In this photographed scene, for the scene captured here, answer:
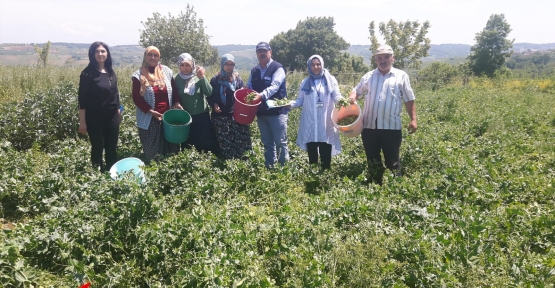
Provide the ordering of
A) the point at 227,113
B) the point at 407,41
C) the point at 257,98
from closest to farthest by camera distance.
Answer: the point at 257,98 < the point at 227,113 < the point at 407,41

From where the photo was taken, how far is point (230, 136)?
4.99 m

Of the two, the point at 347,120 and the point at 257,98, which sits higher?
the point at 257,98

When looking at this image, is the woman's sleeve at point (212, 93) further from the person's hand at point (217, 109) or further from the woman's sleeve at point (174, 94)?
the woman's sleeve at point (174, 94)

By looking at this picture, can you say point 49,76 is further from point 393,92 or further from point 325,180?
point 393,92

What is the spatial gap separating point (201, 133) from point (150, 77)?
3.29ft

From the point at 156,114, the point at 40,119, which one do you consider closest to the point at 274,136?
the point at 156,114

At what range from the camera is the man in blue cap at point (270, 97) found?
452 centimetres

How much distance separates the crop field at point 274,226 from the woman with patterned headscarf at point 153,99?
1.86 feet

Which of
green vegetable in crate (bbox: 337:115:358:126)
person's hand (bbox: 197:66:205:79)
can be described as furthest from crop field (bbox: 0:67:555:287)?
person's hand (bbox: 197:66:205:79)

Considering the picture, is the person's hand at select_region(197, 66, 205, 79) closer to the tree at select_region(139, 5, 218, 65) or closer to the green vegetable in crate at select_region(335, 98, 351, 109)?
the green vegetable in crate at select_region(335, 98, 351, 109)

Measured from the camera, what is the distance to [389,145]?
4363 mm

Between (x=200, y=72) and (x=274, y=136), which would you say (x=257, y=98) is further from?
(x=200, y=72)

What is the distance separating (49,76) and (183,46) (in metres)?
13.5

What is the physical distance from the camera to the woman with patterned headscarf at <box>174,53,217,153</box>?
459 centimetres
